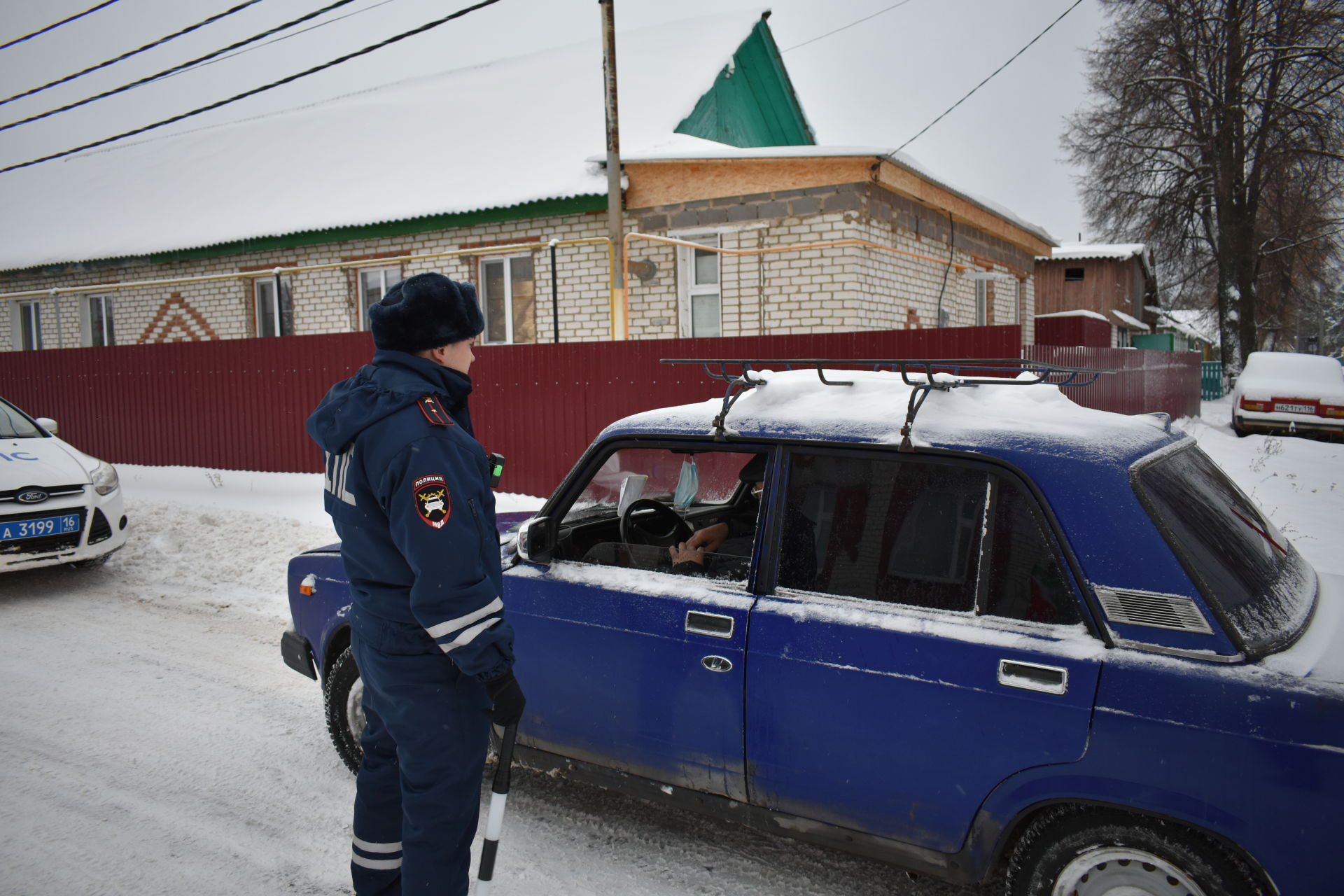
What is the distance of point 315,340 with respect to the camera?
9.64 m

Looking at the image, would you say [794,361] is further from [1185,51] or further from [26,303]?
[1185,51]

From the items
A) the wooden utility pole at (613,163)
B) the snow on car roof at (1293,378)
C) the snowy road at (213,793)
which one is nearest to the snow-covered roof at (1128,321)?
the snow on car roof at (1293,378)

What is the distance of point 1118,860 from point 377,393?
2075 millimetres

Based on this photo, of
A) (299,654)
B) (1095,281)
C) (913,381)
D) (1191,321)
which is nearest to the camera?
(913,381)

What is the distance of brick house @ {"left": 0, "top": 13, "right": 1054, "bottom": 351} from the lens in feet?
31.5

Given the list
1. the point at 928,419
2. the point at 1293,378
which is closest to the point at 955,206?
the point at 1293,378

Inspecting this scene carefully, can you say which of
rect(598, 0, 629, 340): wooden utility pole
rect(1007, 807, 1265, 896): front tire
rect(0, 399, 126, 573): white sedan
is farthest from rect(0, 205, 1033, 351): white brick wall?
rect(1007, 807, 1265, 896): front tire

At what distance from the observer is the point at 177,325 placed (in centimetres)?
1449

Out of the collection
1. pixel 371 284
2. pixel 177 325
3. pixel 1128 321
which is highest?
pixel 1128 321

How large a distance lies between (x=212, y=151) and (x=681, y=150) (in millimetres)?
12200

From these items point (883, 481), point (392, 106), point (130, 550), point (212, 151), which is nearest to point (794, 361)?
point (883, 481)

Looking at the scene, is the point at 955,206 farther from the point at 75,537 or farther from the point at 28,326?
the point at 28,326

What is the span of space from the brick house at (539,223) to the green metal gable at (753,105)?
4 cm

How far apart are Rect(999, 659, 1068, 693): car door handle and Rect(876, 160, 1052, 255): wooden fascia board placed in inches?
309
